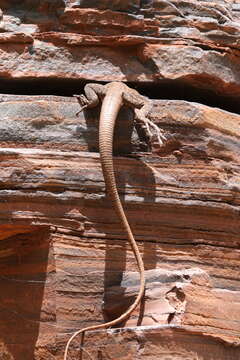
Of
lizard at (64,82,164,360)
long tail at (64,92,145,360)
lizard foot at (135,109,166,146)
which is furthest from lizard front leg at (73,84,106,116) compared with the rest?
lizard foot at (135,109,166,146)

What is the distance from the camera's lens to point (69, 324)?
6.85 m

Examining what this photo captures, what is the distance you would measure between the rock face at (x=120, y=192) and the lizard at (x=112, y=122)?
12cm

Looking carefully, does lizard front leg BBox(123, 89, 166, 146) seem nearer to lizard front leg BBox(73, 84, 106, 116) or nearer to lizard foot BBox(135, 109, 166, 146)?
lizard foot BBox(135, 109, 166, 146)

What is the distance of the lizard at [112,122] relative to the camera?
6719 millimetres

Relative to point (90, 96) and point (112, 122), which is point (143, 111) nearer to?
point (112, 122)

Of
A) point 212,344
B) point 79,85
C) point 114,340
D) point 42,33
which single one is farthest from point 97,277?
point 42,33

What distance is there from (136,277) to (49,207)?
3.31ft

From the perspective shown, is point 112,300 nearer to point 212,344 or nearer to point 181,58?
point 212,344

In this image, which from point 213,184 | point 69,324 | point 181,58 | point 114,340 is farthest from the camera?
point 181,58

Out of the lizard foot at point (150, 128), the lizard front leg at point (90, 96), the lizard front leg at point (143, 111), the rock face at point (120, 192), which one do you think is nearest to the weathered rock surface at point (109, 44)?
the rock face at point (120, 192)

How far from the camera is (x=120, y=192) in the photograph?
7188mm

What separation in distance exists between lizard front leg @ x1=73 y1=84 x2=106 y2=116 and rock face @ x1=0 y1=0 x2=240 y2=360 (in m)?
0.09

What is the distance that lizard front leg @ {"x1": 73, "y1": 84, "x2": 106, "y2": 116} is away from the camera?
24.3 feet

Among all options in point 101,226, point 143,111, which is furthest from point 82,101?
point 101,226
